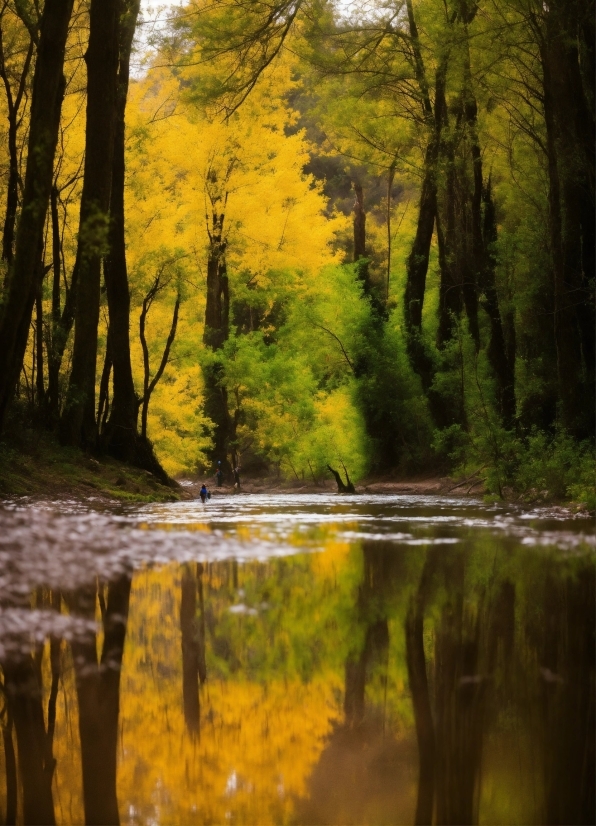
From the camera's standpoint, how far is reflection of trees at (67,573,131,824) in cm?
175

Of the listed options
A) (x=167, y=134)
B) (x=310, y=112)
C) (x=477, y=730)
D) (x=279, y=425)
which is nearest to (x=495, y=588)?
(x=477, y=730)

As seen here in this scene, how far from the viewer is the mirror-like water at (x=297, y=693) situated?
1745mm

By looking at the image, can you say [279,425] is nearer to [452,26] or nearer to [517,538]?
[452,26]

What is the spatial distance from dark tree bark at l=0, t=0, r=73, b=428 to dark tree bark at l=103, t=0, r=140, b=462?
4943 millimetres

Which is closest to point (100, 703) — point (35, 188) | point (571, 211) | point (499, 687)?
point (499, 687)

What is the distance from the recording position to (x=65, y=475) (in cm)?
1227

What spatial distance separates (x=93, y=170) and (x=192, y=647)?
473 inches

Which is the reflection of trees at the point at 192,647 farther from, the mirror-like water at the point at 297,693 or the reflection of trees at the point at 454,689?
the reflection of trees at the point at 454,689

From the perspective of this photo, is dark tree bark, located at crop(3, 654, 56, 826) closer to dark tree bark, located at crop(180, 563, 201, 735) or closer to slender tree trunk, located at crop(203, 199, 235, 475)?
dark tree bark, located at crop(180, 563, 201, 735)

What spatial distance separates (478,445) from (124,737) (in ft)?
40.4

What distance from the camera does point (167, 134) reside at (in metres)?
24.1

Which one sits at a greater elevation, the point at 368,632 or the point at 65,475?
the point at 65,475

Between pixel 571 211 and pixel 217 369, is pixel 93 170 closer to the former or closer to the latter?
pixel 571 211

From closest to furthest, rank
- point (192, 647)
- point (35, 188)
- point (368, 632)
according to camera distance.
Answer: point (192, 647) < point (368, 632) < point (35, 188)
